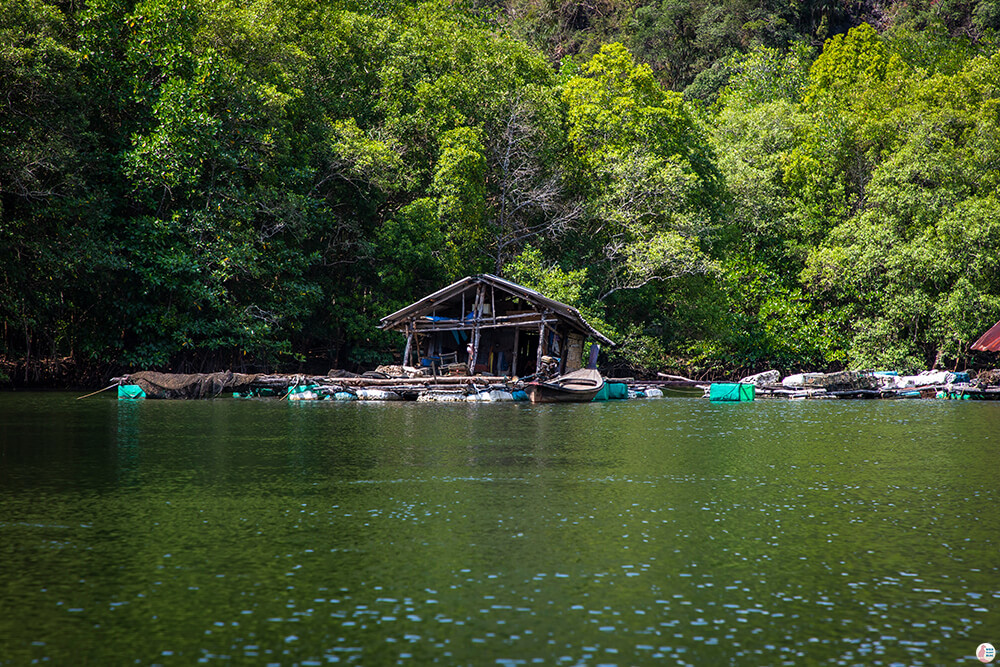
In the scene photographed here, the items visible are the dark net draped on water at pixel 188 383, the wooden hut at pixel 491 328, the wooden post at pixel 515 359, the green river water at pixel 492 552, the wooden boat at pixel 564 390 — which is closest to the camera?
the green river water at pixel 492 552

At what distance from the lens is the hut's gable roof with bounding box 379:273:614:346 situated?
34.3m

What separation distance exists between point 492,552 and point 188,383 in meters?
25.0

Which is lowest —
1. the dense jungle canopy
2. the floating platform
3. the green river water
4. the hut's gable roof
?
the green river water

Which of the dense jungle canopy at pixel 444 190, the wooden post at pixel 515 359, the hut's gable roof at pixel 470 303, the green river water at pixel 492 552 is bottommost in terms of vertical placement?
the green river water at pixel 492 552

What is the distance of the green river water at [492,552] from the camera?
6812 millimetres

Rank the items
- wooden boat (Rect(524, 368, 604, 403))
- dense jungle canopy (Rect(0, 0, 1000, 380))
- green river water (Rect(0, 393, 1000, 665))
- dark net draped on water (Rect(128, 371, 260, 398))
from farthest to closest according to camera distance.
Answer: dense jungle canopy (Rect(0, 0, 1000, 380)) < wooden boat (Rect(524, 368, 604, 403)) < dark net draped on water (Rect(128, 371, 260, 398)) < green river water (Rect(0, 393, 1000, 665))

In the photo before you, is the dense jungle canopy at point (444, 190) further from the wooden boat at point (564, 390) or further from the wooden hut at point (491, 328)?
the wooden boat at point (564, 390)

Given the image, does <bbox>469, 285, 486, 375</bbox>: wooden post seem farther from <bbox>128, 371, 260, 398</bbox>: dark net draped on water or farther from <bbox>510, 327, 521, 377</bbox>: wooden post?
<bbox>128, 371, 260, 398</bbox>: dark net draped on water

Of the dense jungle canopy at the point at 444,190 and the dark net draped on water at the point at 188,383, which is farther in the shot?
the dense jungle canopy at the point at 444,190

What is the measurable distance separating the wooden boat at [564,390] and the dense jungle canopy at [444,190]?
8016 millimetres

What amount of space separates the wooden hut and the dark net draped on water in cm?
604

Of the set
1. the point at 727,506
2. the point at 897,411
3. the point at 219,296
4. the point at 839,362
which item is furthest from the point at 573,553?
the point at 839,362

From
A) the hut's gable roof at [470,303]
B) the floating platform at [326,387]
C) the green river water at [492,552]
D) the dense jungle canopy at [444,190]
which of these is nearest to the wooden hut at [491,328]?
the hut's gable roof at [470,303]

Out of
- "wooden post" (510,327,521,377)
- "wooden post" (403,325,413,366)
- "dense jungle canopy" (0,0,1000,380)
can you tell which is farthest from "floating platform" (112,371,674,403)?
"wooden post" (510,327,521,377)
